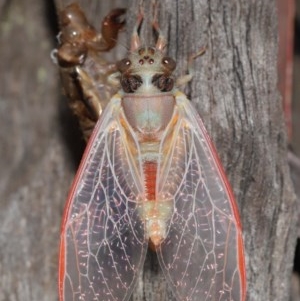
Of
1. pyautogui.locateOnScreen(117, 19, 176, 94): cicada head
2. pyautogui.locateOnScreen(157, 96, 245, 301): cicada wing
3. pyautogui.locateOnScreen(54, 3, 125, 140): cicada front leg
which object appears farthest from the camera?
pyautogui.locateOnScreen(54, 3, 125, 140): cicada front leg

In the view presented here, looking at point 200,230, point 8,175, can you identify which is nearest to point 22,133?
point 8,175

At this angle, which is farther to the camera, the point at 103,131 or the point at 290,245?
the point at 290,245

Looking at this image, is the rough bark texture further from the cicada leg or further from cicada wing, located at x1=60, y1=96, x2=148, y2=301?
cicada wing, located at x1=60, y1=96, x2=148, y2=301

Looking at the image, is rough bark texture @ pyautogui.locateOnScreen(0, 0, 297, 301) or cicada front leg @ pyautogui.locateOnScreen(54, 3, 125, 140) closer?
rough bark texture @ pyautogui.locateOnScreen(0, 0, 297, 301)

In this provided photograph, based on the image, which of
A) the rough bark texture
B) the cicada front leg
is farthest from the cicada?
the cicada front leg

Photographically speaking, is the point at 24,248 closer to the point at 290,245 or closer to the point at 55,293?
the point at 55,293
